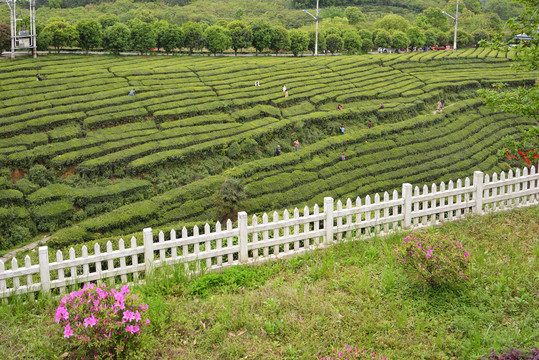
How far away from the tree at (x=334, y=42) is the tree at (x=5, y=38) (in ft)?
113

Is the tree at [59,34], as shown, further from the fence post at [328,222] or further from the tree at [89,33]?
the fence post at [328,222]

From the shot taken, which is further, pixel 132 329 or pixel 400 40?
pixel 400 40

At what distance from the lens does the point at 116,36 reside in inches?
1677

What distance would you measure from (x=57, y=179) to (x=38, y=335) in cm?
1756

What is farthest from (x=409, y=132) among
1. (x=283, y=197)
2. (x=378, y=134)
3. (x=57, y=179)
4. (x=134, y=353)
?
(x=134, y=353)

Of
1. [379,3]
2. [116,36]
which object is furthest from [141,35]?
[379,3]

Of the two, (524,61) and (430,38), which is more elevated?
(430,38)

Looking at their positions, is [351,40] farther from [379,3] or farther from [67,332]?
[379,3]

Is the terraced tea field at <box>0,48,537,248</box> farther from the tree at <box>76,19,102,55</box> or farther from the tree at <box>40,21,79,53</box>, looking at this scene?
the tree at <box>76,19,102,55</box>

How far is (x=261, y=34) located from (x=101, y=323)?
158 feet

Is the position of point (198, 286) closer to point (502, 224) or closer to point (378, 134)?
point (502, 224)

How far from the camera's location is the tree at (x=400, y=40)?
205ft

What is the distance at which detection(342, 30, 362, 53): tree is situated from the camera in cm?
5828

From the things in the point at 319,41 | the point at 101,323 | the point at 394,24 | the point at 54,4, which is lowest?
the point at 101,323
